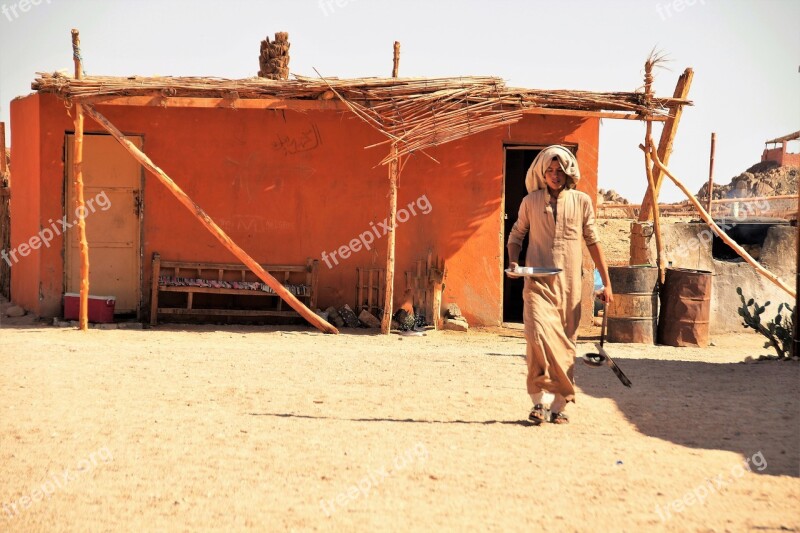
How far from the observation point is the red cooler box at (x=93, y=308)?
10.4 m

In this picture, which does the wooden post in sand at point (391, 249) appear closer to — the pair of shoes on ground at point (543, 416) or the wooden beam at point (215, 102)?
the wooden beam at point (215, 102)

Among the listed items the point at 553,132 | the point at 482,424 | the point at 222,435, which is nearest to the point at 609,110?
the point at 553,132

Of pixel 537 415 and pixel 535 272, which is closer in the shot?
pixel 535 272

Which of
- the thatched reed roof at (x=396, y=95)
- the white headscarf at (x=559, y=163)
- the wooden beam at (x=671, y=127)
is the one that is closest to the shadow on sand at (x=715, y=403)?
the white headscarf at (x=559, y=163)

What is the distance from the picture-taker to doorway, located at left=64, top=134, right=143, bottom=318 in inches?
426

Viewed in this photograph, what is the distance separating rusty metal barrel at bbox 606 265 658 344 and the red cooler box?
6.14m

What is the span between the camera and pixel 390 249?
9.98 metres

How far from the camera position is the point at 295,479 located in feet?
14.1

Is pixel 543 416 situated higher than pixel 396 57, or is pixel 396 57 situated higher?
pixel 396 57

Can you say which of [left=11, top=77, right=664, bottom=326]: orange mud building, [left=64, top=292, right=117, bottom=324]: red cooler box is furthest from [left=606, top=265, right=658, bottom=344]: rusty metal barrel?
[left=64, top=292, right=117, bottom=324]: red cooler box

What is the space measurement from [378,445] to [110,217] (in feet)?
23.4

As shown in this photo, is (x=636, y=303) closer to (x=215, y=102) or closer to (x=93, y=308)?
(x=215, y=102)

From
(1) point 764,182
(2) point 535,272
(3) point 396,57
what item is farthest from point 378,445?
(1) point 764,182

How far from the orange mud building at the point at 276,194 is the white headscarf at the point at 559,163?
17.0 feet
